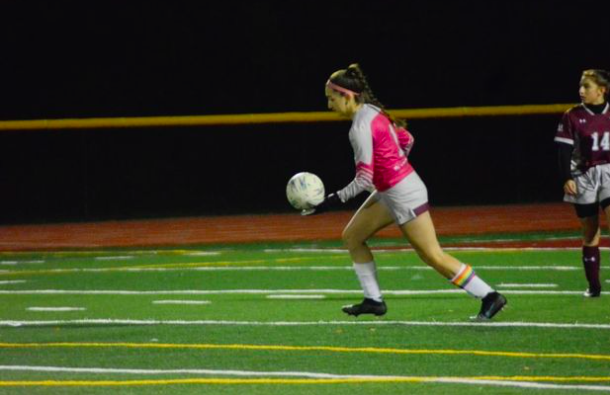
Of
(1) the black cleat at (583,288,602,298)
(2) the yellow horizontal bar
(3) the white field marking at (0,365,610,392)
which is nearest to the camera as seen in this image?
(3) the white field marking at (0,365,610,392)

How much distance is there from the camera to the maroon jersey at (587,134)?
13.7 metres

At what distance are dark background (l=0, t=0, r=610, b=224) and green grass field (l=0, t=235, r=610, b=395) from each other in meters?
8.99

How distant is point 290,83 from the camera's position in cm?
3117

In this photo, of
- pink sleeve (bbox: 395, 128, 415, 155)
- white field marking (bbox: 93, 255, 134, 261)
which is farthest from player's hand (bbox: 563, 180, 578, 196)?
white field marking (bbox: 93, 255, 134, 261)

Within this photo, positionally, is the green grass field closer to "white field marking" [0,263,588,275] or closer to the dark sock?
"white field marking" [0,263,588,275]

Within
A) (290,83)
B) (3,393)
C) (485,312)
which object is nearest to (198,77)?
(290,83)

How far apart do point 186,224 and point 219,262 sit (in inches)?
313

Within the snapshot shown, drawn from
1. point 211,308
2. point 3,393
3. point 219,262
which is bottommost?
point 219,262

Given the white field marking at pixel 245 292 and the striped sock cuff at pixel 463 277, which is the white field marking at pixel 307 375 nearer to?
the striped sock cuff at pixel 463 277

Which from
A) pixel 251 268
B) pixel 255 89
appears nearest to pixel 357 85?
pixel 251 268

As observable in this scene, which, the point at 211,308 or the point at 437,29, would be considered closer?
the point at 211,308

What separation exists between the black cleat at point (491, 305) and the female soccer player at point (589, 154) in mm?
2017

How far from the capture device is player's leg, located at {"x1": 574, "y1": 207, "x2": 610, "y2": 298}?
13.9 meters

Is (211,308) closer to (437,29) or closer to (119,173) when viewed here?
(119,173)
